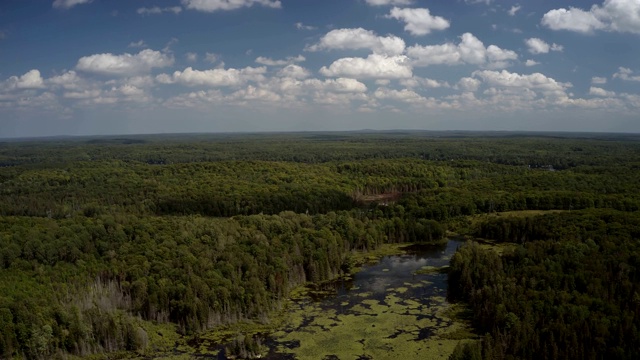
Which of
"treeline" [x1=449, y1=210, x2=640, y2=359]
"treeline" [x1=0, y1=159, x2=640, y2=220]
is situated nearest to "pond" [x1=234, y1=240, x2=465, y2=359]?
"treeline" [x1=449, y1=210, x2=640, y2=359]

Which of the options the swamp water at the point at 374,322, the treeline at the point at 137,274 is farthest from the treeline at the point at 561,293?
the treeline at the point at 137,274

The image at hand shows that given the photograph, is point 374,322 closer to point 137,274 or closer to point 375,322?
point 375,322

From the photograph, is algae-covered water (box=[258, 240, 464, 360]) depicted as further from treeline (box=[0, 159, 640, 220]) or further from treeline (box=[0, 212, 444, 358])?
treeline (box=[0, 159, 640, 220])

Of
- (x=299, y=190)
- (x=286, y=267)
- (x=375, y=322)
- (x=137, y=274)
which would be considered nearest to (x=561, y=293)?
(x=375, y=322)

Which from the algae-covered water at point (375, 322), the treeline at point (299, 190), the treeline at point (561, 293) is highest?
the treeline at point (299, 190)

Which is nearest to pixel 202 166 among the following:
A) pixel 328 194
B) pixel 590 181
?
pixel 328 194

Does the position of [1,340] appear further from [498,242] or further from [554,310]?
[498,242]

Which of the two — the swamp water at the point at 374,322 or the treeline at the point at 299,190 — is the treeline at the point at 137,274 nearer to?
the swamp water at the point at 374,322

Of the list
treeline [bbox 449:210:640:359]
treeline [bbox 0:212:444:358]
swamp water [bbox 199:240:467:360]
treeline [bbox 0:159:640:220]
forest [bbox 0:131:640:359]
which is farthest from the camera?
treeline [bbox 0:159:640:220]
